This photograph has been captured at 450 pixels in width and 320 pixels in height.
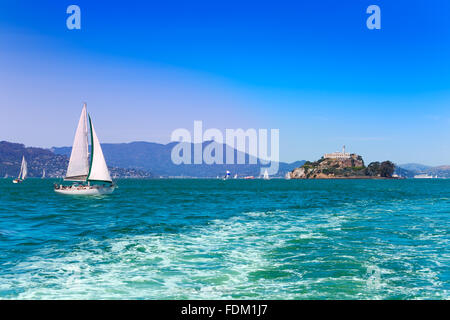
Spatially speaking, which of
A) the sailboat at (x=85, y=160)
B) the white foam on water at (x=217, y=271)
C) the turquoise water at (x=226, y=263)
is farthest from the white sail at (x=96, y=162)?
the white foam on water at (x=217, y=271)

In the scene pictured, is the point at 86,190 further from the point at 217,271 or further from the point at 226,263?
the point at 217,271

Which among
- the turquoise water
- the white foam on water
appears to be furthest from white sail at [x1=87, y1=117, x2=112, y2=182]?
the white foam on water

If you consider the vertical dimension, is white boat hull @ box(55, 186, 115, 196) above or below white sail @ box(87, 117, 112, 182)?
below

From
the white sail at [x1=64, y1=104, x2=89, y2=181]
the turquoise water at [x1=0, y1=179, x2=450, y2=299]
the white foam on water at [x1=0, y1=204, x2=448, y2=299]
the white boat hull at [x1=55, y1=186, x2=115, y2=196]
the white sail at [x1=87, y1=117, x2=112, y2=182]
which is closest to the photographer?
the white foam on water at [x1=0, y1=204, x2=448, y2=299]

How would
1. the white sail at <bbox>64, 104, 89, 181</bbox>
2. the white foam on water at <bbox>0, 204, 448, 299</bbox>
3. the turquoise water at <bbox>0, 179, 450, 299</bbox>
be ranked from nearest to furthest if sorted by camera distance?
1. the white foam on water at <bbox>0, 204, 448, 299</bbox>
2. the turquoise water at <bbox>0, 179, 450, 299</bbox>
3. the white sail at <bbox>64, 104, 89, 181</bbox>

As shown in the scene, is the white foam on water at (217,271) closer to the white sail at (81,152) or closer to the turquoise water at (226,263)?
the turquoise water at (226,263)

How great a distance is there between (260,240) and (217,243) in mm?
2896

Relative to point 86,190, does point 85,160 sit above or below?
above

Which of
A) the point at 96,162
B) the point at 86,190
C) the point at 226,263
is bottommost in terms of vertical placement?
the point at 86,190

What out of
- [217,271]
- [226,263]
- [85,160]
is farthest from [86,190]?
[217,271]

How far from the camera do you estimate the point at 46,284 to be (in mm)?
13023

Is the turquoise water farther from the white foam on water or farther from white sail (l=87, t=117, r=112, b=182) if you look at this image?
white sail (l=87, t=117, r=112, b=182)

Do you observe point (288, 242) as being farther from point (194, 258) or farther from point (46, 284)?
point (46, 284)
